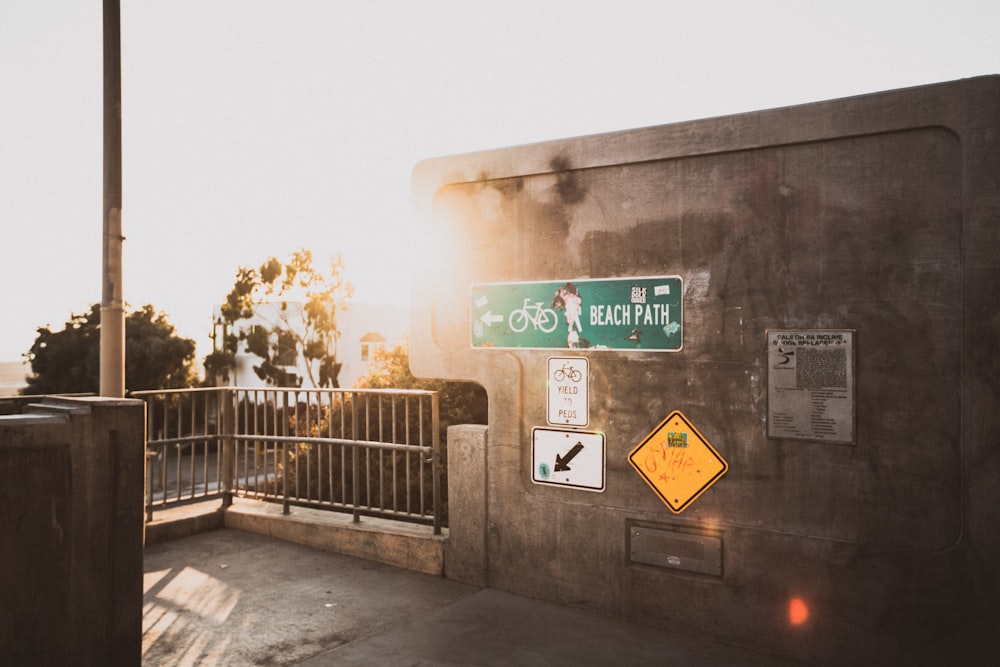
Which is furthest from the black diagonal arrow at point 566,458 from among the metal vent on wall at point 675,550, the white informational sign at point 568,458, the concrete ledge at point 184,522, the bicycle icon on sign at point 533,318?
the concrete ledge at point 184,522

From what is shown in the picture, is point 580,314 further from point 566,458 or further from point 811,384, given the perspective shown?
point 811,384

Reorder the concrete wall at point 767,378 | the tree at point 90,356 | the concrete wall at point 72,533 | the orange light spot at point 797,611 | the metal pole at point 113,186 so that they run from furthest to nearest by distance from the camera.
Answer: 1. the tree at point 90,356
2. the metal pole at point 113,186
3. the orange light spot at point 797,611
4. the concrete wall at point 767,378
5. the concrete wall at point 72,533

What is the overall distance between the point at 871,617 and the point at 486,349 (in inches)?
138

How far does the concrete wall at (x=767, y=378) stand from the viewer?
181 inches

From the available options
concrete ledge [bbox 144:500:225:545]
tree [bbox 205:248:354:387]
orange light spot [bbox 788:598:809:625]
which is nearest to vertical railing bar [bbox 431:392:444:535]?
concrete ledge [bbox 144:500:225:545]

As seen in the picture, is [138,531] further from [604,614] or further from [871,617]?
[871,617]

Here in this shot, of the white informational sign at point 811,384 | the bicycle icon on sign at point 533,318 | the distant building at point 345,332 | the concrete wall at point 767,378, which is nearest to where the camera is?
the concrete wall at point 767,378

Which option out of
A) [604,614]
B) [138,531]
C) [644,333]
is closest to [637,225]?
[644,333]

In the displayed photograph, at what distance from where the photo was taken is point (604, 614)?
19.2ft

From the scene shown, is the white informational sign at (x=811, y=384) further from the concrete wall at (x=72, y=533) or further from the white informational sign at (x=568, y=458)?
the concrete wall at (x=72, y=533)

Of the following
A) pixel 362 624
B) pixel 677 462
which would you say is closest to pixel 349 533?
pixel 362 624

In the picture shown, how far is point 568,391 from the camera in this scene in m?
6.07

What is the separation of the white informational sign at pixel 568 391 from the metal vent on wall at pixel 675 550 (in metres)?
0.98

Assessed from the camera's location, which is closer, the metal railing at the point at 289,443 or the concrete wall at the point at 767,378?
the concrete wall at the point at 767,378
